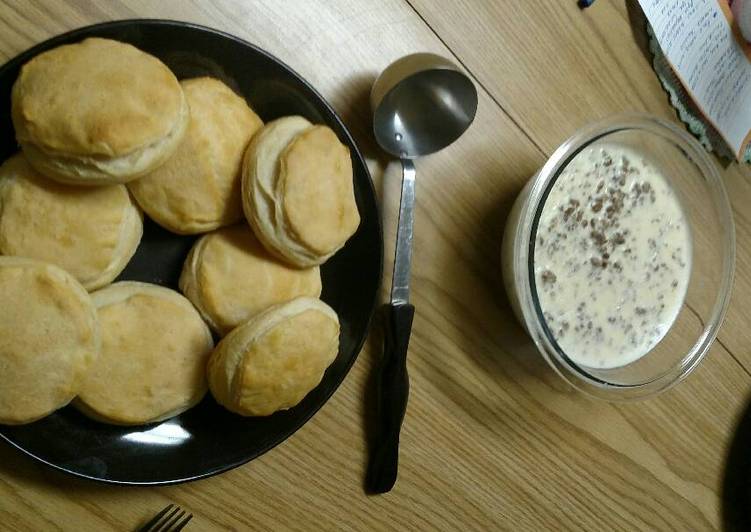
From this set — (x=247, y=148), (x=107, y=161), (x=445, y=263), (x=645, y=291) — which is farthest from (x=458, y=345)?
(x=107, y=161)

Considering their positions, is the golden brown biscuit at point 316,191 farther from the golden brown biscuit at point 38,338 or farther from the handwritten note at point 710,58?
the handwritten note at point 710,58

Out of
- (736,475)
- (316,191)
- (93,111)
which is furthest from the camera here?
(736,475)

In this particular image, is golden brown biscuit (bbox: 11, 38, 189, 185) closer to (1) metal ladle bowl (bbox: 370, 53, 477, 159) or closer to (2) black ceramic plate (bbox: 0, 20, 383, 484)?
(2) black ceramic plate (bbox: 0, 20, 383, 484)

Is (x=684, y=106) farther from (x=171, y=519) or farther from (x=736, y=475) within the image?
(x=171, y=519)

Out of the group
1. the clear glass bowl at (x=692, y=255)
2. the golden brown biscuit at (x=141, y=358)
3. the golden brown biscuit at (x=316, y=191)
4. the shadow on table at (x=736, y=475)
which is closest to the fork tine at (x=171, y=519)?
the golden brown biscuit at (x=141, y=358)

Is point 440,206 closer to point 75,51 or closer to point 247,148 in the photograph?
point 247,148

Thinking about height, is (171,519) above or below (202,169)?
below

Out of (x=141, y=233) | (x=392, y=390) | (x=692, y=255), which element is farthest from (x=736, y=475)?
(x=141, y=233)
